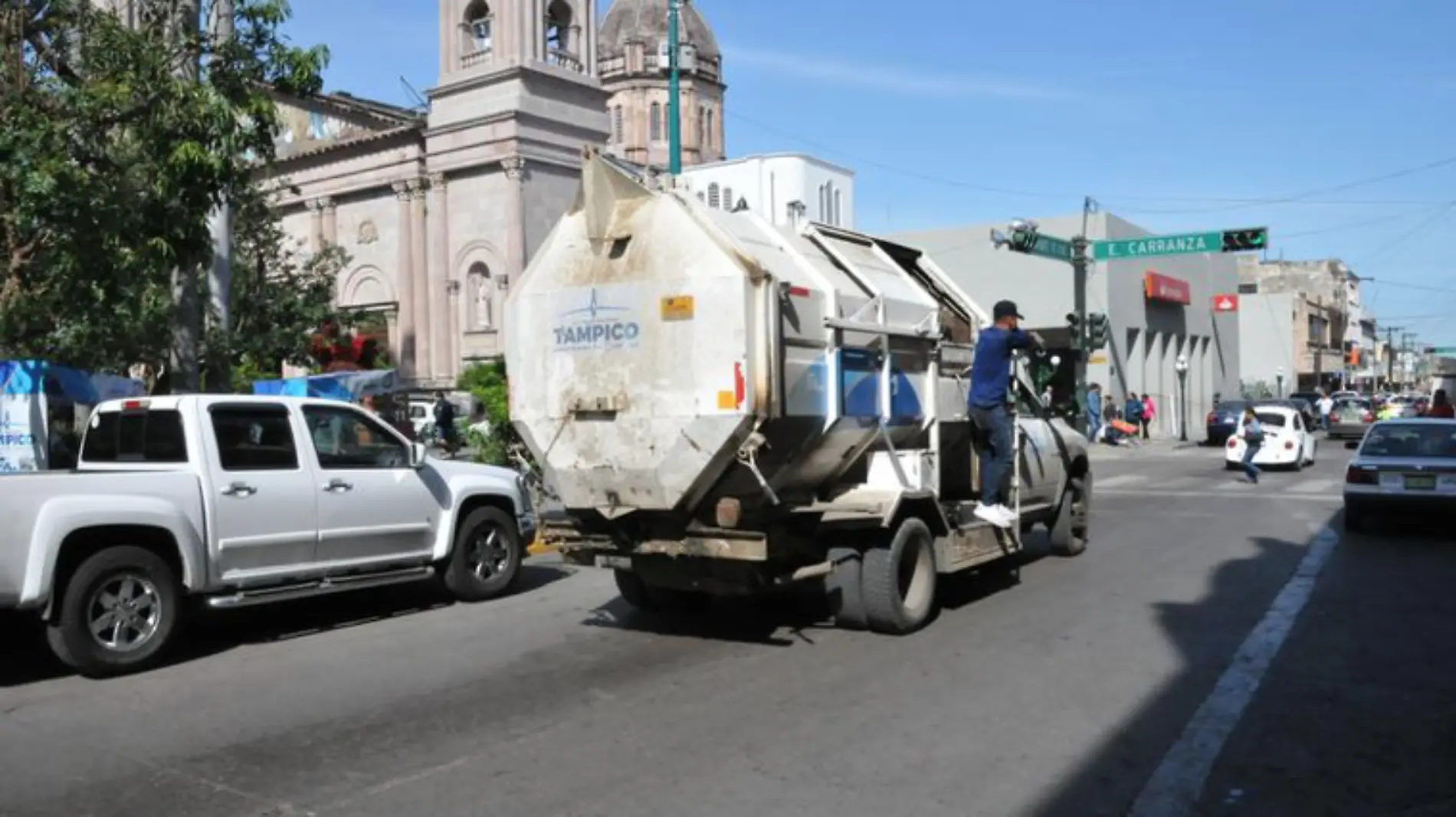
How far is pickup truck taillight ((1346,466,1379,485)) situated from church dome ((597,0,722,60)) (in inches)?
2472

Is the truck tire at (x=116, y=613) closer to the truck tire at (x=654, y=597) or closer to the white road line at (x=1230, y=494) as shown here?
the truck tire at (x=654, y=597)

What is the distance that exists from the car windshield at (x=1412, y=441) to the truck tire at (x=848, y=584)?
30.4 feet

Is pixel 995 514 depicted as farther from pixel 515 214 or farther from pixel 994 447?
pixel 515 214

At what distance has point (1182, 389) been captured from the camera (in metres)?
46.9

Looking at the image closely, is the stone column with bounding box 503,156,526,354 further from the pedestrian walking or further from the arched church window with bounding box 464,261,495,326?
the pedestrian walking

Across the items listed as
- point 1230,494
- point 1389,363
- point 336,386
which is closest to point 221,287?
point 336,386

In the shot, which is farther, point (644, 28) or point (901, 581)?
point (644, 28)

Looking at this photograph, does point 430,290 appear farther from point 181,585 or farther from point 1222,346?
point 1222,346

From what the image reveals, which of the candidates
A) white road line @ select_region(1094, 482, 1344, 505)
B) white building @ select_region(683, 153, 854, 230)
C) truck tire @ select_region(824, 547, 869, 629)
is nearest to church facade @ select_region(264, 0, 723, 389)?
white building @ select_region(683, 153, 854, 230)

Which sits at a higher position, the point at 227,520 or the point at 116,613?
the point at 227,520

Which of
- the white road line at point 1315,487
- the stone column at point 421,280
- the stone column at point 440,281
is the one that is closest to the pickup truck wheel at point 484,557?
the white road line at point 1315,487

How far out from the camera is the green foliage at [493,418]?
16781mm

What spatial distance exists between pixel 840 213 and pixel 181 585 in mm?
38787

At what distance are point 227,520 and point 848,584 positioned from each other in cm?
447
